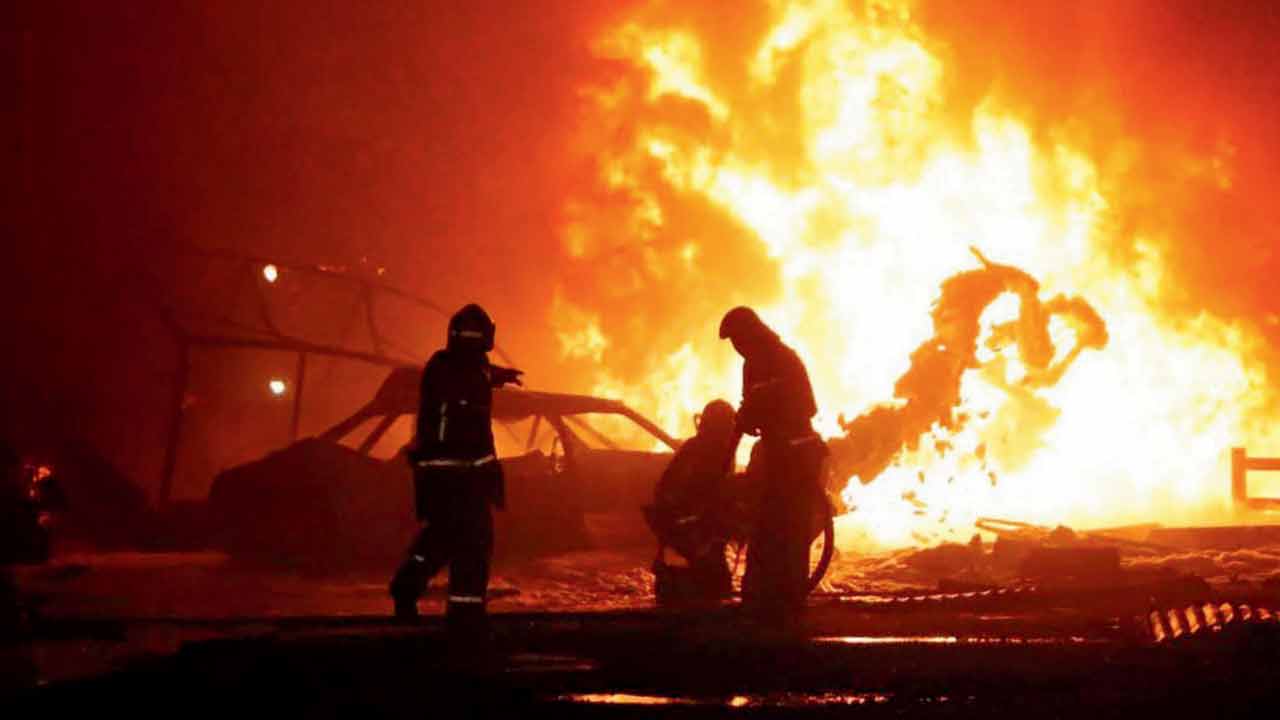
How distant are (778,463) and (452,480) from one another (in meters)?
1.98

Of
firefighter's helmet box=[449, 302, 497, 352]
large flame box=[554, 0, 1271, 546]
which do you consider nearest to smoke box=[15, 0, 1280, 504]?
large flame box=[554, 0, 1271, 546]

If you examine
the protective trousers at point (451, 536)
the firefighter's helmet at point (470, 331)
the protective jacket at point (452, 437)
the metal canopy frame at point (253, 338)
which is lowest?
the protective trousers at point (451, 536)

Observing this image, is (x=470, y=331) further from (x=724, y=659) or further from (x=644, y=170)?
(x=644, y=170)

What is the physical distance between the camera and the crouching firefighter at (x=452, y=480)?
18.2 ft

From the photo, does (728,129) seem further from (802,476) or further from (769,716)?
(769,716)

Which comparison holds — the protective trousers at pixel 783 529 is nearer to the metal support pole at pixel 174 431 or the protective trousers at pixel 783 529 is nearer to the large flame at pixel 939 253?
the metal support pole at pixel 174 431

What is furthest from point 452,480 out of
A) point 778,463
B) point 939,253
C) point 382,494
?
point 939,253

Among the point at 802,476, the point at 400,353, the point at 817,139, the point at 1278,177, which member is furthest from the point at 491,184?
the point at 802,476

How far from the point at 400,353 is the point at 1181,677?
20858 mm

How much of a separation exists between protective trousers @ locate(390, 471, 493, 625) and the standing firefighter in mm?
1647

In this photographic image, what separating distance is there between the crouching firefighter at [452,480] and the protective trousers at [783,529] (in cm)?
163

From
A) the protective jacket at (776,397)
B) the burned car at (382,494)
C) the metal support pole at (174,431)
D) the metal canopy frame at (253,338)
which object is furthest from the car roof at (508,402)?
the protective jacket at (776,397)

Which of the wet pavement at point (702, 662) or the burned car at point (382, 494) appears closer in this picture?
the wet pavement at point (702, 662)

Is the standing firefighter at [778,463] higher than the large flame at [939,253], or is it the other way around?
the large flame at [939,253]
